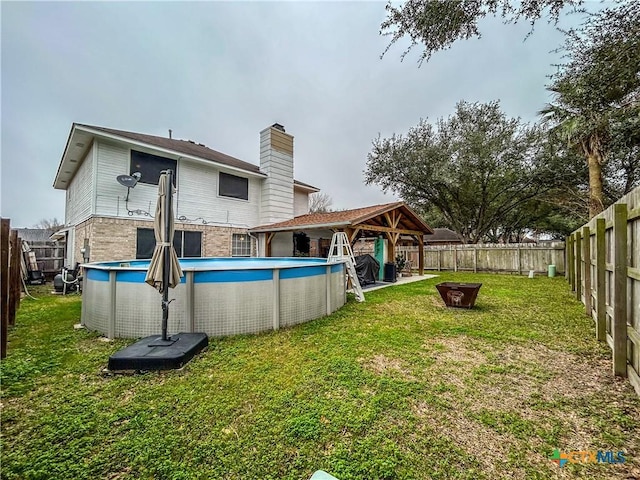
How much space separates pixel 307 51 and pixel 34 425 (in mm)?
12299

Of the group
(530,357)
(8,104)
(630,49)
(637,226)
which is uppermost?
(8,104)

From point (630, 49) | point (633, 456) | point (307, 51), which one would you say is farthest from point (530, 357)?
point (307, 51)

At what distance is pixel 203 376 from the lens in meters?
3.18

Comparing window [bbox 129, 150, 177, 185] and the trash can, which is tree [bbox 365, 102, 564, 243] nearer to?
the trash can

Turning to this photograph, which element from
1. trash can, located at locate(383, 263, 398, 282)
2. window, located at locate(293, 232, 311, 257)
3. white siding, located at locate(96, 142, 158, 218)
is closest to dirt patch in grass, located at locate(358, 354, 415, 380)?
trash can, located at locate(383, 263, 398, 282)

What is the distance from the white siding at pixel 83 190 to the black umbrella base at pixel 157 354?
780cm

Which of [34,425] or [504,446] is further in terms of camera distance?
[34,425]

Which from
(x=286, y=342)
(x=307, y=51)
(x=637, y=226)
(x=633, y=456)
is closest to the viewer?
(x=633, y=456)

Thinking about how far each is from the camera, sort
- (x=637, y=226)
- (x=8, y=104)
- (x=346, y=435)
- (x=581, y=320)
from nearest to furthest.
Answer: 1. (x=346, y=435)
2. (x=637, y=226)
3. (x=581, y=320)
4. (x=8, y=104)

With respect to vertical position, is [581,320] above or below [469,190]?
below

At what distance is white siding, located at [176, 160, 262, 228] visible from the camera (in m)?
10.6

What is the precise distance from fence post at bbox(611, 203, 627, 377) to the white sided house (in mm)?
11340

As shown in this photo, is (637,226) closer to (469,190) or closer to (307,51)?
(307,51)

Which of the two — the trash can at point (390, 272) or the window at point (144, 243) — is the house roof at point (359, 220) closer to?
the trash can at point (390, 272)
